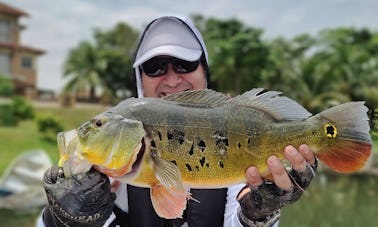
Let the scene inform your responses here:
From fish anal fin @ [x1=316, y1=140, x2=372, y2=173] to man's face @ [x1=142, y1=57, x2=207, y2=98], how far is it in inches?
33.8

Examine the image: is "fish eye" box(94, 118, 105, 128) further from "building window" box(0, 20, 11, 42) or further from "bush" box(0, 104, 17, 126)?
"building window" box(0, 20, 11, 42)

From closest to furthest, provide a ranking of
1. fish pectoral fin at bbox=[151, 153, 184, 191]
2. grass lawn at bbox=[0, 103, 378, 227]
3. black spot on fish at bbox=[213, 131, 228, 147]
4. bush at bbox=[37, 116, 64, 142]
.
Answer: fish pectoral fin at bbox=[151, 153, 184, 191] < black spot on fish at bbox=[213, 131, 228, 147] < grass lawn at bbox=[0, 103, 378, 227] < bush at bbox=[37, 116, 64, 142]

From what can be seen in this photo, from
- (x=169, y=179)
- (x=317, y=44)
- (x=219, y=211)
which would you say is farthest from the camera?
(x=317, y=44)

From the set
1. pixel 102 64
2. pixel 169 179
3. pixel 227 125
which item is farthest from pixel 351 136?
pixel 102 64

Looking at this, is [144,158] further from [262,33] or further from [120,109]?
[262,33]

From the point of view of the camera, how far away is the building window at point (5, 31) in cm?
3322

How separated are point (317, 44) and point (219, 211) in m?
26.3

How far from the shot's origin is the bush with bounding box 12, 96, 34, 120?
73.3 ft

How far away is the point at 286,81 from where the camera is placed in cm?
2466

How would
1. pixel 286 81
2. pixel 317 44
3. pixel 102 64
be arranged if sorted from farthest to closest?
pixel 102 64 < pixel 317 44 < pixel 286 81

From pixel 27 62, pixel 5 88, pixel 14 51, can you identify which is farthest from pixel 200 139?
pixel 27 62

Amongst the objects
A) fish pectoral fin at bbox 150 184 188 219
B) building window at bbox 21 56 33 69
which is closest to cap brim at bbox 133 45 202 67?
fish pectoral fin at bbox 150 184 188 219

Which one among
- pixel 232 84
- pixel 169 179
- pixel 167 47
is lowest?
pixel 232 84

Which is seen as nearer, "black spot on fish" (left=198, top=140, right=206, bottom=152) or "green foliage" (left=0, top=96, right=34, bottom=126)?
"black spot on fish" (left=198, top=140, right=206, bottom=152)
